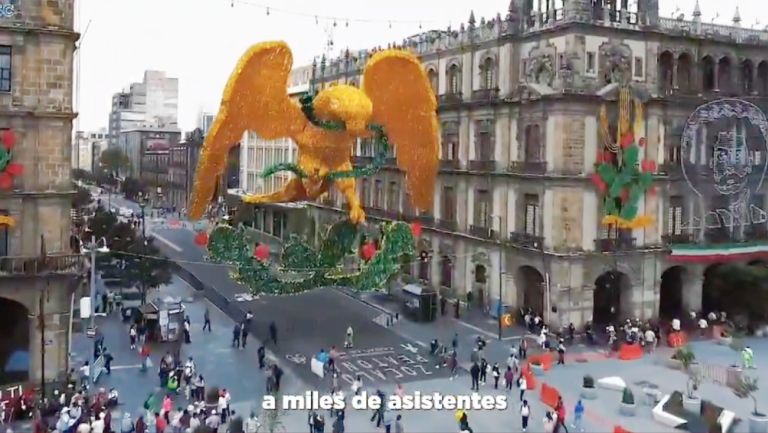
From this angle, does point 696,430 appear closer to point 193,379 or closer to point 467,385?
point 467,385

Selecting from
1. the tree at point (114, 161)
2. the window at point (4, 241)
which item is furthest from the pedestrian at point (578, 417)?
the tree at point (114, 161)

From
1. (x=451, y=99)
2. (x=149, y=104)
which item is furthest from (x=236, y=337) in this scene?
(x=149, y=104)

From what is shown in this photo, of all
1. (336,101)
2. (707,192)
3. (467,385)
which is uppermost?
(336,101)

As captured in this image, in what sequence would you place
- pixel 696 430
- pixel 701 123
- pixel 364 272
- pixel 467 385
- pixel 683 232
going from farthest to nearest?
pixel 683 232
pixel 701 123
pixel 467 385
pixel 364 272
pixel 696 430

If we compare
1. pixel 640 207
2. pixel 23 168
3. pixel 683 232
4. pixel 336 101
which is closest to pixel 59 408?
pixel 23 168

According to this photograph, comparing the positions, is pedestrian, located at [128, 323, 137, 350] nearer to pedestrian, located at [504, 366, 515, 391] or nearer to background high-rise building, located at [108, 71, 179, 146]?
pedestrian, located at [504, 366, 515, 391]

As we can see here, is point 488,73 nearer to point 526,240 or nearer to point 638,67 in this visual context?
point 638,67

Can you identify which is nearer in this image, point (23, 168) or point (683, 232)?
point (23, 168)

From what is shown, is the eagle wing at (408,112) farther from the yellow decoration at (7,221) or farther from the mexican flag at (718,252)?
the mexican flag at (718,252)
